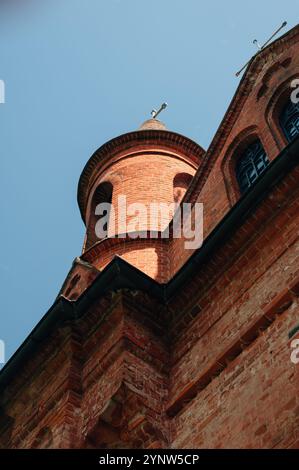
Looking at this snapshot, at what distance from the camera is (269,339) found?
303 inches

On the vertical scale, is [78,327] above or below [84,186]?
below

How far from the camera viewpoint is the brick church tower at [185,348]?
7.50m

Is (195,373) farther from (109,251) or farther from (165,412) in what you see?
(109,251)

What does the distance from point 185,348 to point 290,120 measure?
493cm

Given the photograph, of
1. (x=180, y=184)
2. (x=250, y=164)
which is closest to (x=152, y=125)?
(x=180, y=184)

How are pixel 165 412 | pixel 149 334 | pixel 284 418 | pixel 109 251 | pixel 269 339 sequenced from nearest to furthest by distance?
pixel 284 418 → pixel 269 339 → pixel 165 412 → pixel 149 334 → pixel 109 251

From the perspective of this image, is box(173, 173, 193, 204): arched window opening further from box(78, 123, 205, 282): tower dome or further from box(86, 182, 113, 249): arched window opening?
box(86, 182, 113, 249): arched window opening

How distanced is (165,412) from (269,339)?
1537mm

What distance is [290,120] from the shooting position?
1230cm

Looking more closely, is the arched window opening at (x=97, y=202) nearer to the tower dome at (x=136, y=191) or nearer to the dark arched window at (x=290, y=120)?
the tower dome at (x=136, y=191)

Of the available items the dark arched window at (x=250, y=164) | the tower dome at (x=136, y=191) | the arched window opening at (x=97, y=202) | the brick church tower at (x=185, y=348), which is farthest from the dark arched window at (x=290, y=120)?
the arched window opening at (x=97, y=202)

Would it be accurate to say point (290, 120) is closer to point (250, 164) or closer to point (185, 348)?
point (250, 164)

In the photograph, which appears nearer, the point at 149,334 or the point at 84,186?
the point at 149,334
